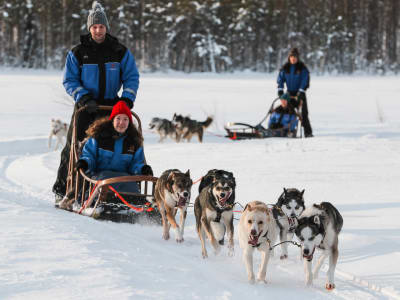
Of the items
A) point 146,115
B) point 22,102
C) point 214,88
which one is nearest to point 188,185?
point 146,115

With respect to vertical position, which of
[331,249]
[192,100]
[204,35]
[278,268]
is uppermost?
[204,35]

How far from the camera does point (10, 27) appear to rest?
3766 centimetres

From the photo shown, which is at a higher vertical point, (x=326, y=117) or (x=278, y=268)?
(x=326, y=117)

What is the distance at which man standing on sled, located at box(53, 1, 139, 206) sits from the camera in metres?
4.83

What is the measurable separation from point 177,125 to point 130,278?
8.86m

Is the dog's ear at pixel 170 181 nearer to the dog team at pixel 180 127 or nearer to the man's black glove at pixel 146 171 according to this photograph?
the man's black glove at pixel 146 171

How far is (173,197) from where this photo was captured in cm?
397

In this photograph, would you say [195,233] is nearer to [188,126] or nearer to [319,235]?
[319,235]

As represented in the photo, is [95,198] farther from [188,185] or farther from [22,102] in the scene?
[22,102]

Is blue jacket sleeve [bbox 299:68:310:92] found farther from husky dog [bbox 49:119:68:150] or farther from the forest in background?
the forest in background

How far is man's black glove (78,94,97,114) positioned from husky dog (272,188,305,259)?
184 cm

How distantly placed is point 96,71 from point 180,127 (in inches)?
261

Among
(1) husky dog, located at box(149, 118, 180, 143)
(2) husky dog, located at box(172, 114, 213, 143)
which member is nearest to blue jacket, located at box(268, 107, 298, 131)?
(2) husky dog, located at box(172, 114, 213, 143)

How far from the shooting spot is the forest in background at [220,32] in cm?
3666
